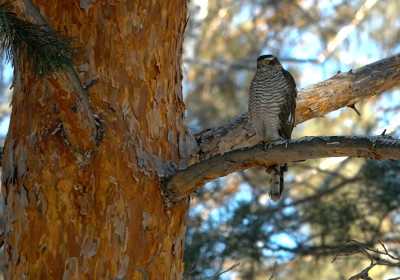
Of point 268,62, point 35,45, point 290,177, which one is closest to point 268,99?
point 268,62

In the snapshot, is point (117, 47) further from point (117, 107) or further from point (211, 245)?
point (211, 245)

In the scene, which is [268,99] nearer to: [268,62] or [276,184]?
[268,62]

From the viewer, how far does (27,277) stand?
272cm

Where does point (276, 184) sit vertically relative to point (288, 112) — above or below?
below

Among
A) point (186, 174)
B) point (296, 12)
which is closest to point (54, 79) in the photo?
point (186, 174)

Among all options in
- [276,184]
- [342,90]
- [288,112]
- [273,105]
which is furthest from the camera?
[273,105]

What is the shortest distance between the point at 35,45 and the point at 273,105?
2126 mm

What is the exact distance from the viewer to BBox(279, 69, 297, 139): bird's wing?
12.9 ft

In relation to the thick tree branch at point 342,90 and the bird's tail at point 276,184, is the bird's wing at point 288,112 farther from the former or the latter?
the bird's tail at point 276,184

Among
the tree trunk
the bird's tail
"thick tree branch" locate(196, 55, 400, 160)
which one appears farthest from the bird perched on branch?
the tree trunk

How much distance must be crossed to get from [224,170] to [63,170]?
1.85 feet

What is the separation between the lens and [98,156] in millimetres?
2785

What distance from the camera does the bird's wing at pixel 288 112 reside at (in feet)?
12.9

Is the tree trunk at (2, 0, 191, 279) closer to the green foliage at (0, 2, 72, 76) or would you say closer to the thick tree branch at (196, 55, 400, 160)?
the green foliage at (0, 2, 72, 76)
